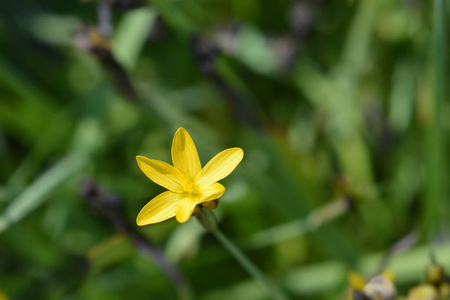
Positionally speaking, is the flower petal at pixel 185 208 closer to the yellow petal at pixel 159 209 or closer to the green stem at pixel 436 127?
the yellow petal at pixel 159 209

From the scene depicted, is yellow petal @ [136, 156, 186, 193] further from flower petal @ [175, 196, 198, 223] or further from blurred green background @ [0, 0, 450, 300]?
blurred green background @ [0, 0, 450, 300]

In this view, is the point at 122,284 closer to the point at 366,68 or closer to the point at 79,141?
the point at 79,141

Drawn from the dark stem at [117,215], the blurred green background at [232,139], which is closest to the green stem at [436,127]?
the blurred green background at [232,139]

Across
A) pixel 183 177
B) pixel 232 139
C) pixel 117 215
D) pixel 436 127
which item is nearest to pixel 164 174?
pixel 183 177

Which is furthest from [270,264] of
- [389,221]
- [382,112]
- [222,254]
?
[382,112]

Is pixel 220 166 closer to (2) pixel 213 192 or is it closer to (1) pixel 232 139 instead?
(2) pixel 213 192

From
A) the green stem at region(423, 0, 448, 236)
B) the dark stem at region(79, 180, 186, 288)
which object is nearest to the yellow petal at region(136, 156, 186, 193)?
the dark stem at region(79, 180, 186, 288)
